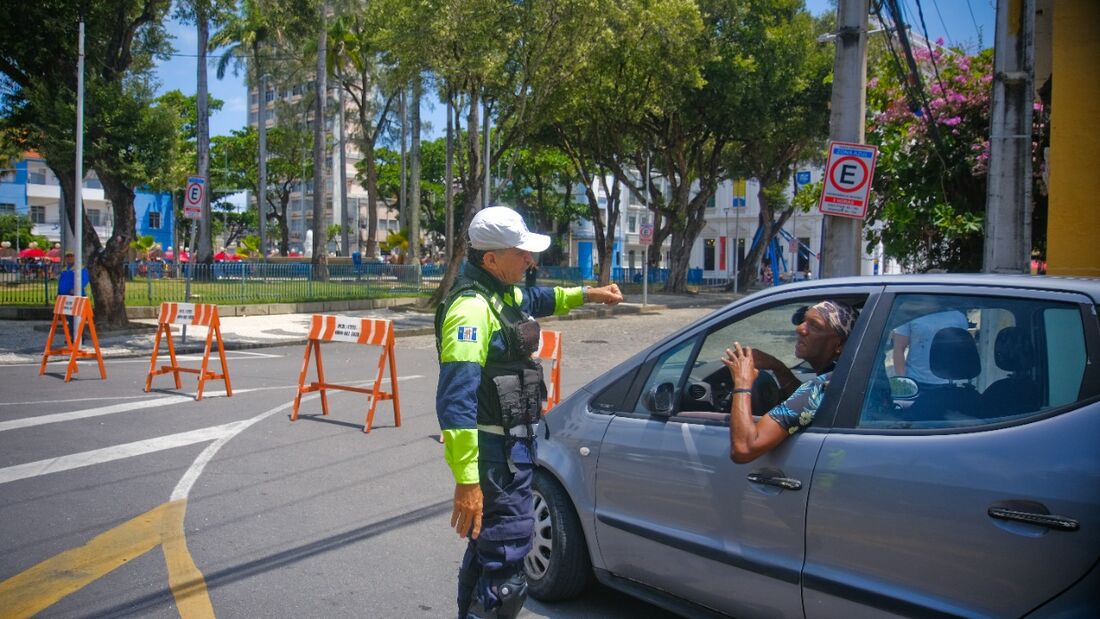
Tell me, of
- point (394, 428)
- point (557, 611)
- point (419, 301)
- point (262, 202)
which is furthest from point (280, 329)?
point (262, 202)

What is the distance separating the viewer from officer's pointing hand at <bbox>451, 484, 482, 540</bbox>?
3002mm

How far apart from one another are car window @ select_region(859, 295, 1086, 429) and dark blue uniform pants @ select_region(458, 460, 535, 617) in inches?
52.9

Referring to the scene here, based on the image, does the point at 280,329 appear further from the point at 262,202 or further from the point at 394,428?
the point at 262,202

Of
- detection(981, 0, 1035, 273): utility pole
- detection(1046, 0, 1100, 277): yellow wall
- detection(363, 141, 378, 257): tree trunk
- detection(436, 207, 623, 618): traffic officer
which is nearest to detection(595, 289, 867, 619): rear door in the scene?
detection(436, 207, 623, 618): traffic officer

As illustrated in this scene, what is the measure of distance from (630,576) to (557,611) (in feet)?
1.73

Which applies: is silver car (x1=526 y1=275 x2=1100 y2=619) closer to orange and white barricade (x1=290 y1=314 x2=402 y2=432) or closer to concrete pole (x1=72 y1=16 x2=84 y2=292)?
orange and white barricade (x1=290 y1=314 x2=402 y2=432)

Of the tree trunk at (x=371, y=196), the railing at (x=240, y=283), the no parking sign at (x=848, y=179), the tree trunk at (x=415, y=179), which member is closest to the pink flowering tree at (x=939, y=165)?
the no parking sign at (x=848, y=179)

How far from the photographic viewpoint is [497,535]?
3215mm

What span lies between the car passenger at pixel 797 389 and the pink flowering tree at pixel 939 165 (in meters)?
8.17

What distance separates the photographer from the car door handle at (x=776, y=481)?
3.16 m

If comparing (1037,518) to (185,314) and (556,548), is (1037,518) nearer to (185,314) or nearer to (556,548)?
(556,548)

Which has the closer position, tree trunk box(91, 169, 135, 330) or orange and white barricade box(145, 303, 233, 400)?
orange and white barricade box(145, 303, 233, 400)

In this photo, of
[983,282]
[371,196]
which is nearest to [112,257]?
[983,282]

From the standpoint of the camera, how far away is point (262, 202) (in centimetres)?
4309
